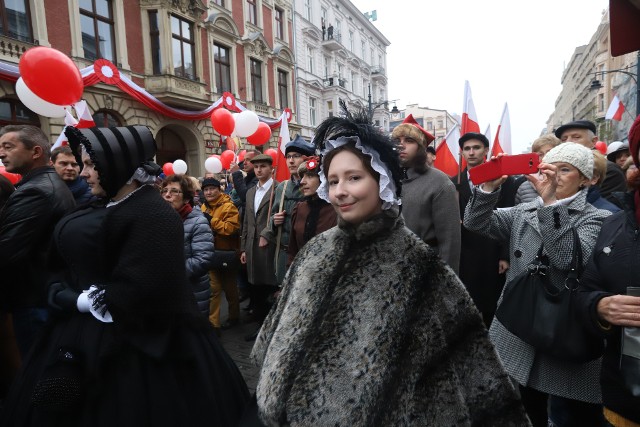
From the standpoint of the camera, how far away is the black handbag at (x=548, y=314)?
1.81 metres

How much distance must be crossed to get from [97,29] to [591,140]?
15325mm

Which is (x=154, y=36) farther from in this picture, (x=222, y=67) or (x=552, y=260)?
(x=552, y=260)

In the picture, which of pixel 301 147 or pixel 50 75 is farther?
pixel 50 75

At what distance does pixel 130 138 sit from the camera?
2.05 m

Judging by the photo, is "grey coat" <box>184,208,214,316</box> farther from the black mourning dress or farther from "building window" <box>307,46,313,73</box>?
"building window" <box>307,46,313,73</box>

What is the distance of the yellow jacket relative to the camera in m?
4.75

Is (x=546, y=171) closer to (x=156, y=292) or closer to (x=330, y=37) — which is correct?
(x=156, y=292)

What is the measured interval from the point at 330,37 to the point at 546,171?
28779mm

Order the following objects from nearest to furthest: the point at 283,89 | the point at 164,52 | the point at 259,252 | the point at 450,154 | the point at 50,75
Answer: the point at 259,252 < the point at 50,75 < the point at 450,154 < the point at 164,52 < the point at 283,89

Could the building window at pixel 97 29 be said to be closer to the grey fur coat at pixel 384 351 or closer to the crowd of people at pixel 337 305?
the crowd of people at pixel 337 305

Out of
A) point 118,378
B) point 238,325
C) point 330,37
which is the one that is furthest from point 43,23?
point 330,37

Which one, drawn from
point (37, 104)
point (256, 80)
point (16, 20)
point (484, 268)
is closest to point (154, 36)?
point (16, 20)

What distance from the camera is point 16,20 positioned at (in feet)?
36.4

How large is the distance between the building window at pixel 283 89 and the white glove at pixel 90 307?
22.1 m
